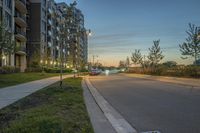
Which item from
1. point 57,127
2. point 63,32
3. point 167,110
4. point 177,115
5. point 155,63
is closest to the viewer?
point 57,127

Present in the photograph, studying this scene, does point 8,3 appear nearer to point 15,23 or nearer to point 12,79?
point 15,23

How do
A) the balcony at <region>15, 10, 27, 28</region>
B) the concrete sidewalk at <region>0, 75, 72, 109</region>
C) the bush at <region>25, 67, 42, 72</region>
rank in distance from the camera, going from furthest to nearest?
the bush at <region>25, 67, 42, 72</region> < the balcony at <region>15, 10, 27, 28</region> < the concrete sidewalk at <region>0, 75, 72, 109</region>

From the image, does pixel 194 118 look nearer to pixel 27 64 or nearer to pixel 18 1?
pixel 18 1

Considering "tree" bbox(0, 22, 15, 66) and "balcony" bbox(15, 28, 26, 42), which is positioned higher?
"balcony" bbox(15, 28, 26, 42)

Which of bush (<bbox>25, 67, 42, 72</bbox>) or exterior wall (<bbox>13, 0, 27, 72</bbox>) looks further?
bush (<bbox>25, 67, 42, 72</bbox>)

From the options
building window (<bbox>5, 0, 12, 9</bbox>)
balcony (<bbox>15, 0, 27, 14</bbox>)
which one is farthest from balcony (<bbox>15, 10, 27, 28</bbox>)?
building window (<bbox>5, 0, 12, 9</bbox>)

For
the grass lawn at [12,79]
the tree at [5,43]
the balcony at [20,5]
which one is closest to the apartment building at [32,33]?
the balcony at [20,5]

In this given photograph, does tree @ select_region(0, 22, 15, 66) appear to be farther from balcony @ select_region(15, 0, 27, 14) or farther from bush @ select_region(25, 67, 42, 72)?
bush @ select_region(25, 67, 42, 72)

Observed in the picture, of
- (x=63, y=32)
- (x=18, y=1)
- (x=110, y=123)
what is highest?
(x=18, y=1)

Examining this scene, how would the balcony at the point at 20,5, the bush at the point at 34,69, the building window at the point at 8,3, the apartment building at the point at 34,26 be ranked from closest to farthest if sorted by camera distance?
the building window at the point at 8,3, the balcony at the point at 20,5, the bush at the point at 34,69, the apartment building at the point at 34,26

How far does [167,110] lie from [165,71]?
110ft

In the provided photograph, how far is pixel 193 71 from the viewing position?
33719 millimetres

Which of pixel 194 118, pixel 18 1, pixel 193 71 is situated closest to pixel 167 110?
pixel 194 118

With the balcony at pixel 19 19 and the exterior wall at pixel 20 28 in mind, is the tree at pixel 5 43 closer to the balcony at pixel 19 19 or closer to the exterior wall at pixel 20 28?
the exterior wall at pixel 20 28
